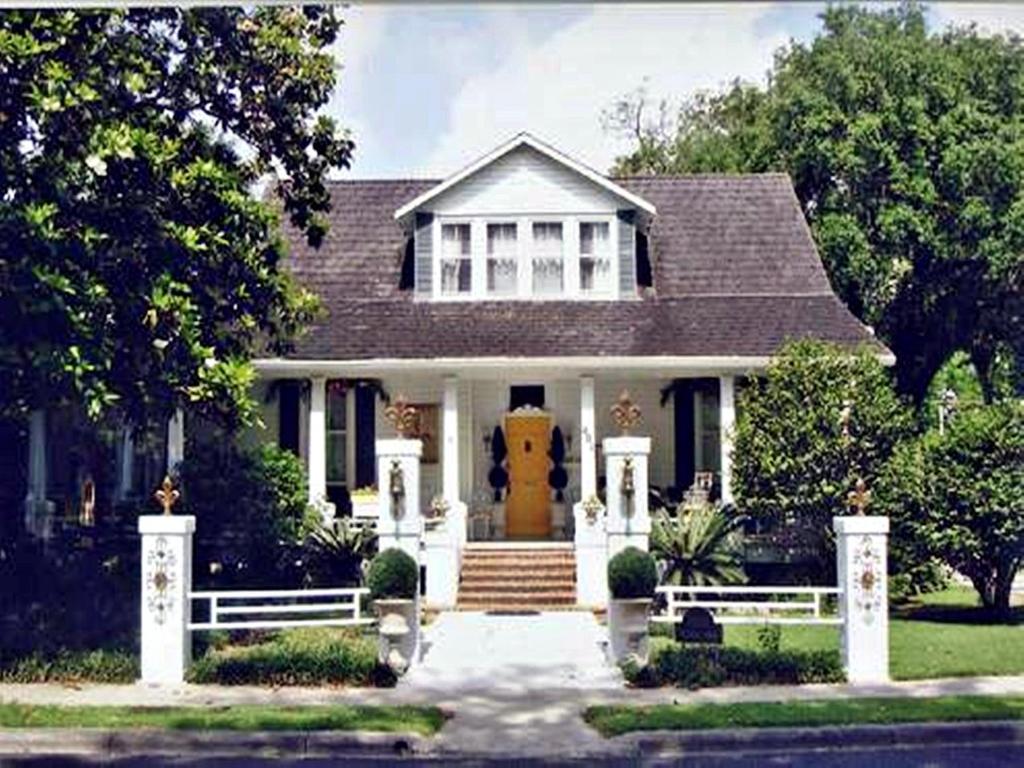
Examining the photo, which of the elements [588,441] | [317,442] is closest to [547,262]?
[588,441]

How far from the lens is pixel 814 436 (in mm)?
16594

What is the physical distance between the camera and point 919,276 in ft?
79.3

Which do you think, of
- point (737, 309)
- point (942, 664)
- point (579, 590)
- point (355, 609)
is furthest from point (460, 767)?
point (737, 309)

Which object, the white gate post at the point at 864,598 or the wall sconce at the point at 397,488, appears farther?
the wall sconce at the point at 397,488

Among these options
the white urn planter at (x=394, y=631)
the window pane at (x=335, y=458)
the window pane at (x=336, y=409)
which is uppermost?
the window pane at (x=336, y=409)

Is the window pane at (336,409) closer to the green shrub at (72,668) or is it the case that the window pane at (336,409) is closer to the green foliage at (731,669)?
the green shrub at (72,668)

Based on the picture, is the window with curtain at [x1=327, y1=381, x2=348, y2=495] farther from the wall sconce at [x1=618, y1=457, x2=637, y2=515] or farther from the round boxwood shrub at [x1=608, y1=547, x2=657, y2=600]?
the round boxwood shrub at [x1=608, y1=547, x2=657, y2=600]

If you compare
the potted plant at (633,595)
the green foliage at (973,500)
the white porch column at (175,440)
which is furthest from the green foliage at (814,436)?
the white porch column at (175,440)

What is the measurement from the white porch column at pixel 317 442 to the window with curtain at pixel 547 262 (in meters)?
3.26

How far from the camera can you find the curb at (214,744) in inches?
390

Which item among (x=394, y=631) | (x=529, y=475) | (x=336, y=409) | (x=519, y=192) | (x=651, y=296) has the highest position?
(x=519, y=192)

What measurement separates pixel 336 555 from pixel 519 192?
5.82 meters

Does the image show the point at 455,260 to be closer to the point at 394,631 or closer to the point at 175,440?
the point at 175,440

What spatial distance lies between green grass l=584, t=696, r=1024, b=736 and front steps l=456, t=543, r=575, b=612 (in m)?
5.70
